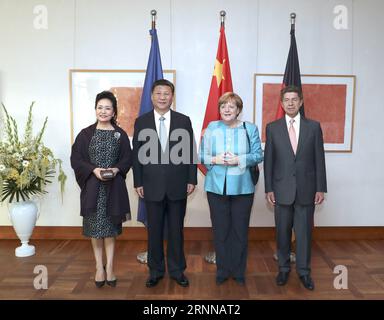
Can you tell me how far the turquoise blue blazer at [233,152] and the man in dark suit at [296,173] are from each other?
0.17m

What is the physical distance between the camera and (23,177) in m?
3.77

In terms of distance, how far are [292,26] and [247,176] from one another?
1.98 m

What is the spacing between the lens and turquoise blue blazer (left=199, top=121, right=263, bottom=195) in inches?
116

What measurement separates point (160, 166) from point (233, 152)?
0.58 metres

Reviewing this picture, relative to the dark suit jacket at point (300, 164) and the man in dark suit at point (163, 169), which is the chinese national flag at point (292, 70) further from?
the man in dark suit at point (163, 169)

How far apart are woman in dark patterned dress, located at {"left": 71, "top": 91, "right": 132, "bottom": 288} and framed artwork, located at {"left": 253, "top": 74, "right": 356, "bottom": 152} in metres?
1.98

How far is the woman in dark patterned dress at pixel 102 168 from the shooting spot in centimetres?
290

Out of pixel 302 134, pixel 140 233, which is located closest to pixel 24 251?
pixel 140 233

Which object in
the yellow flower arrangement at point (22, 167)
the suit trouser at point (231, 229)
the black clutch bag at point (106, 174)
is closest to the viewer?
the black clutch bag at point (106, 174)

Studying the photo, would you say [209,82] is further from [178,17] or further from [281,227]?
[281,227]

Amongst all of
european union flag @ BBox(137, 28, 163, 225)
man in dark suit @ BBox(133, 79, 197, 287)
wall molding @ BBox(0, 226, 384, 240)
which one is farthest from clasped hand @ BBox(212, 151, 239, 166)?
wall molding @ BBox(0, 226, 384, 240)

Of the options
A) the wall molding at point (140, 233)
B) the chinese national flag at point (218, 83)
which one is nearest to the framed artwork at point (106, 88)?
the chinese national flag at point (218, 83)

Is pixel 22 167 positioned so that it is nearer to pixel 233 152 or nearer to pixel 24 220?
pixel 24 220

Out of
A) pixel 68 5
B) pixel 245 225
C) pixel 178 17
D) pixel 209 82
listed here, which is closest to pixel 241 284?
pixel 245 225
